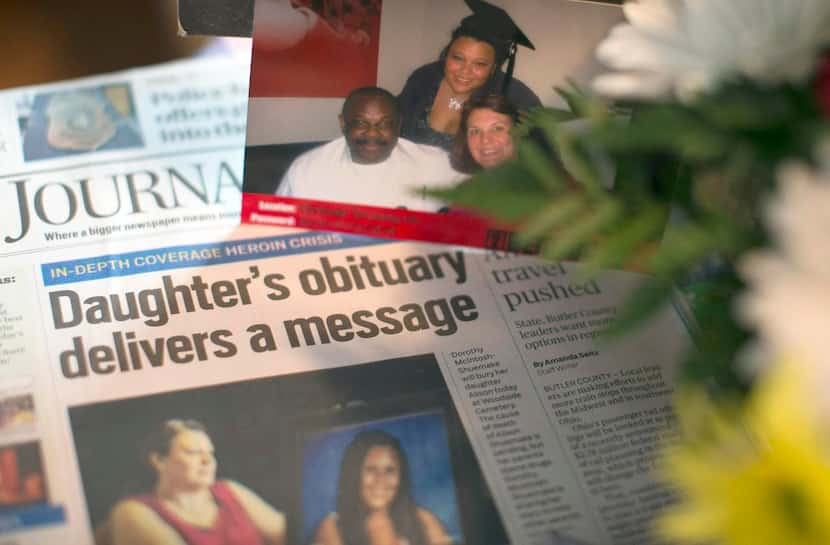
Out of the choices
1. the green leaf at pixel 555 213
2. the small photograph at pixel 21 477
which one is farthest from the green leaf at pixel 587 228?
the small photograph at pixel 21 477

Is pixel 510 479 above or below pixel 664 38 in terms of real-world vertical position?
below

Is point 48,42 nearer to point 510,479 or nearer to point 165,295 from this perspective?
point 165,295

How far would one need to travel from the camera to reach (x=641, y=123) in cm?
30

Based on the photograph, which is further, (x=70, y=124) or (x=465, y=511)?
(x=70, y=124)

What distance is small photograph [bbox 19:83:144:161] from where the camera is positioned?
21.1 inches

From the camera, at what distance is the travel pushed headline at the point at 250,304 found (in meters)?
0.45

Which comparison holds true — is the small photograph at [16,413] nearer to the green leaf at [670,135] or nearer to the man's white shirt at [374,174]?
the man's white shirt at [374,174]

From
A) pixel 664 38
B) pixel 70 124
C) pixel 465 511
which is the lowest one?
pixel 465 511

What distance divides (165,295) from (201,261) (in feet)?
0.11

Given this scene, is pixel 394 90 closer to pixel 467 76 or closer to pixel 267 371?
pixel 467 76

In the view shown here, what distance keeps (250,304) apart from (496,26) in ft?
0.71

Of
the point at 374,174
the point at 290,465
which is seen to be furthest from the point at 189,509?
the point at 374,174

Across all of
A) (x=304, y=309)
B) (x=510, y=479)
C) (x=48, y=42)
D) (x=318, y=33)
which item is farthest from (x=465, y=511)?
(x=48, y=42)

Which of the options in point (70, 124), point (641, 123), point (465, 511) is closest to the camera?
point (641, 123)
